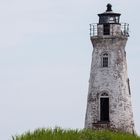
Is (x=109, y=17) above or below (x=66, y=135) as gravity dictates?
above

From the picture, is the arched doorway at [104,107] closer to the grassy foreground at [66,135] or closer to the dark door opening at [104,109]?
the dark door opening at [104,109]

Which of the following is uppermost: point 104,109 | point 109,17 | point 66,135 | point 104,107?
point 109,17

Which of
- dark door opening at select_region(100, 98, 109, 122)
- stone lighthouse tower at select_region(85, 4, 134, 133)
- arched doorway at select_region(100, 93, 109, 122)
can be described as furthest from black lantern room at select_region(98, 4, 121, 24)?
dark door opening at select_region(100, 98, 109, 122)

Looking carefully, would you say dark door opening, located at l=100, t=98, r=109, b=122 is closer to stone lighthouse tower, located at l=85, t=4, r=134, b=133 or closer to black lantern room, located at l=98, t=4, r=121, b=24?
stone lighthouse tower, located at l=85, t=4, r=134, b=133

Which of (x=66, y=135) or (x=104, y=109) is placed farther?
(x=104, y=109)

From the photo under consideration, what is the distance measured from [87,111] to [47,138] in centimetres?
1844

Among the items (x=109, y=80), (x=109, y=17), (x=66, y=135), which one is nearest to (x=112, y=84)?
(x=109, y=80)

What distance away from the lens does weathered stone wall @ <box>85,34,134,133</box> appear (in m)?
66.2

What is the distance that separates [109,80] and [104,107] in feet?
5.65

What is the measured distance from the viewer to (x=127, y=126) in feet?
217

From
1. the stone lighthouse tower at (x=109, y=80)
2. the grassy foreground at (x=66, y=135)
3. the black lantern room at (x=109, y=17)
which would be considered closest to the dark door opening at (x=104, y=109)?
the stone lighthouse tower at (x=109, y=80)

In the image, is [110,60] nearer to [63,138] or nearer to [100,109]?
[100,109]

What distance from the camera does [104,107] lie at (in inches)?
2630

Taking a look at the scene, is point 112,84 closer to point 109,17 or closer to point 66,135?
point 109,17
